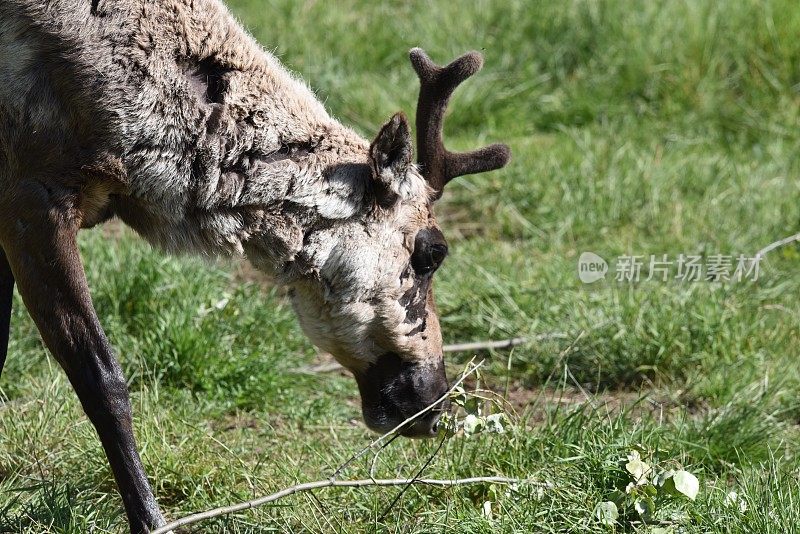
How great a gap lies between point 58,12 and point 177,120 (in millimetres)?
561

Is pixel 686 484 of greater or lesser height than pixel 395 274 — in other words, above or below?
below

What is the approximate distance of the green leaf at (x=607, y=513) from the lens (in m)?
4.12

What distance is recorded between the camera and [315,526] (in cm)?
431

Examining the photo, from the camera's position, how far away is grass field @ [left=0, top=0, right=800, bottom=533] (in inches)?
176

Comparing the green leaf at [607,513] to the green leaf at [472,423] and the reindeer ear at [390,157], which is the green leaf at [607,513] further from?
the reindeer ear at [390,157]

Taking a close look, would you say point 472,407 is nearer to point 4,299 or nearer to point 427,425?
point 427,425

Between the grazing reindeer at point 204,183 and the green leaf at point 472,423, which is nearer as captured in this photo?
the grazing reindeer at point 204,183

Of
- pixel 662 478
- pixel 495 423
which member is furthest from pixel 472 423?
pixel 662 478

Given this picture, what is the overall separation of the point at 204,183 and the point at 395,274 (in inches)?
33.2

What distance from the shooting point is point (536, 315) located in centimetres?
637

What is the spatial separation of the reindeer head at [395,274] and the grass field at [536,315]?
30 centimetres

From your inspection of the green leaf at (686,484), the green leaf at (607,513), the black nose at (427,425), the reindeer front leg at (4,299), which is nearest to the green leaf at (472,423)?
the black nose at (427,425)

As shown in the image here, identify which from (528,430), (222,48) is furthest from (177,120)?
(528,430)

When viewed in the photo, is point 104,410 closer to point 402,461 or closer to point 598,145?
point 402,461
